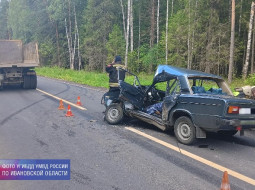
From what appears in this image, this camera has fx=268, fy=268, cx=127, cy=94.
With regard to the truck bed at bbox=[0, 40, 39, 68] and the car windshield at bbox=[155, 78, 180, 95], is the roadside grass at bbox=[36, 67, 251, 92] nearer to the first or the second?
the truck bed at bbox=[0, 40, 39, 68]

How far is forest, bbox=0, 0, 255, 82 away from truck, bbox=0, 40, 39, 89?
1136 cm

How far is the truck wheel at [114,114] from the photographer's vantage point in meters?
7.33

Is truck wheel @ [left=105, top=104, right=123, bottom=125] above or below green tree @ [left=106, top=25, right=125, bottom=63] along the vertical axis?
below

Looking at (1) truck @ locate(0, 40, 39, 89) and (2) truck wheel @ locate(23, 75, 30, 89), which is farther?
(2) truck wheel @ locate(23, 75, 30, 89)

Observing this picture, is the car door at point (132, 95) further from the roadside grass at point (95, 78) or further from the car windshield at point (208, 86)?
the roadside grass at point (95, 78)

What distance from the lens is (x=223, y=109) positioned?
5.08 metres

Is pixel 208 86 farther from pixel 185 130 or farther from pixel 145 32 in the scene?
pixel 145 32

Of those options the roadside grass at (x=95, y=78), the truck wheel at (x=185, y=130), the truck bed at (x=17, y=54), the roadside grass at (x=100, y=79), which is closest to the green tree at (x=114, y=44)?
the roadside grass at (x=95, y=78)

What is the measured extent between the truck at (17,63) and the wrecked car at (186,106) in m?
8.62

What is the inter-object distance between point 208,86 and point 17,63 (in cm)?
1155

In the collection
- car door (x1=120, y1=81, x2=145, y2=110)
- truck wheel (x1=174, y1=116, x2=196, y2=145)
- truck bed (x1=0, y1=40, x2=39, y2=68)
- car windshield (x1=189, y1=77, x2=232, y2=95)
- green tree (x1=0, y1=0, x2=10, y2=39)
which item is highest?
green tree (x1=0, y1=0, x2=10, y2=39)

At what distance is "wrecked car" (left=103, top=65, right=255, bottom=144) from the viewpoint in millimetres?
5172

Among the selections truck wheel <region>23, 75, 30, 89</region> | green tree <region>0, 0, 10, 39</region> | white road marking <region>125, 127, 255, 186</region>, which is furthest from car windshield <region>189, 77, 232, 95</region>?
green tree <region>0, 0, 10, 39</region>

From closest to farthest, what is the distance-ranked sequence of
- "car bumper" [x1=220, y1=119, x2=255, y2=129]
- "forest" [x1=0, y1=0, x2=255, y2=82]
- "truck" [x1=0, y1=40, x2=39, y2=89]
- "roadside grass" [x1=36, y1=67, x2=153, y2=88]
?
"car bumper" [x1=220, y1=119, x2=255, y2=129] < "truck" [x1=0, y1=40, x2=39, y2=89] < "roadside grass" [x1=36, y1=67, x2=153, y2=88] < "forest" [x1=0, y1=0, x2=255, y2=82]
